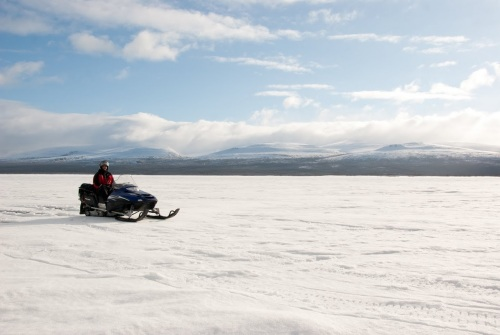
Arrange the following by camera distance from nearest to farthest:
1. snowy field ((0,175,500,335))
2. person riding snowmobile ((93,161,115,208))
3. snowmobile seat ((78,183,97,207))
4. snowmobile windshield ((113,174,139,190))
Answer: snowy field ((0,175,500,335))
snowmobile windshield ((113,174,139,190))
person riding snowmobile ((93,161,115,208))
snowmobile seat ((78,183,97,207))

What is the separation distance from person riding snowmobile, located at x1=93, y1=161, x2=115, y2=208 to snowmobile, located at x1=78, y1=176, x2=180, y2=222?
0.10 m

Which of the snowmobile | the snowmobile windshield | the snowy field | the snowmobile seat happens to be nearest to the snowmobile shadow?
the snowy field

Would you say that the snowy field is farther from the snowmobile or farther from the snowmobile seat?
the snowmobile seat

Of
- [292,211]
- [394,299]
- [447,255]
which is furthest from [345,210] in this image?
[394,299]

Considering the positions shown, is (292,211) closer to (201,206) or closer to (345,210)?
(345,210)

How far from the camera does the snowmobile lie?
11406 millimetres

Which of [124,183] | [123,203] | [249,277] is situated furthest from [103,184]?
[249,277]

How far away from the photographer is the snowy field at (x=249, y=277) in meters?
3.95

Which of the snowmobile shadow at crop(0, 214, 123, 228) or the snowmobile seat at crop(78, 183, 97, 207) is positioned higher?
the snowmobile seat at crop(78, 183, 97, 207)

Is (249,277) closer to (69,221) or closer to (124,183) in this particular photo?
(69,221)

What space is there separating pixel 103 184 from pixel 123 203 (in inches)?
41.8

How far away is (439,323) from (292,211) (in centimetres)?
970

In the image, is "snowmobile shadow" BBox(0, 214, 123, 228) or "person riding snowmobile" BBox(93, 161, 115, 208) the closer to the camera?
"snowmobile shadow" BBox(0, 214, 123, 228)

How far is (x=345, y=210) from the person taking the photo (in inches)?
548
